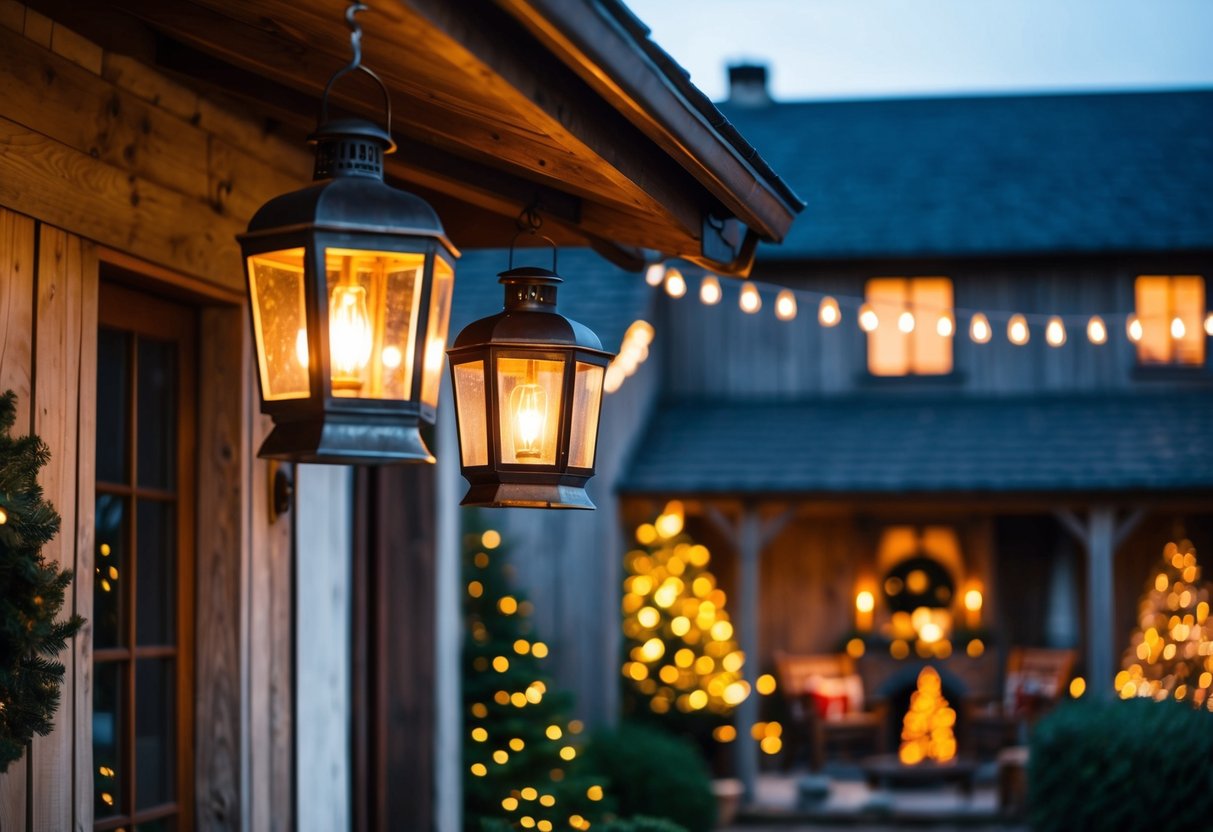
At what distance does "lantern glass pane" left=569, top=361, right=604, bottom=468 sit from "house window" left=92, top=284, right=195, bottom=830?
3.75 ft

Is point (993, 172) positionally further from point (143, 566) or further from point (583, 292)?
point (143, 566)

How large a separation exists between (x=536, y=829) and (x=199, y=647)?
4.40m

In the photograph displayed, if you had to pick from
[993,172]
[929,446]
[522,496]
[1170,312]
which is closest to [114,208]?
[522,496]

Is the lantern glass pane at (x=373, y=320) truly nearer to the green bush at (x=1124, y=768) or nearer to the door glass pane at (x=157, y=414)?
the door glass pane at (x=157, y=414)

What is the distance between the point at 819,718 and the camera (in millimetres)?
14062

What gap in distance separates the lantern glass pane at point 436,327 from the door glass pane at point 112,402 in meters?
1.42

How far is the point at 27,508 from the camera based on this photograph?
2.66 meters

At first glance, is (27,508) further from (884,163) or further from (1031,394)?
(884,163)

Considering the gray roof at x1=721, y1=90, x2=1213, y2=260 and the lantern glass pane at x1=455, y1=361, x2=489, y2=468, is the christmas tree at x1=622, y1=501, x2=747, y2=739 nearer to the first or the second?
the gray roof at x1=721, y1=90, x2=1213, y2=260

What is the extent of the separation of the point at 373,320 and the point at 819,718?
12.1 m

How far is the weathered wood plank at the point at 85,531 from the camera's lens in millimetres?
3375

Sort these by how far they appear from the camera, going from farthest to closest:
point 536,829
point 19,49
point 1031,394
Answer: point 1031,394, point 536,829, point 19,49

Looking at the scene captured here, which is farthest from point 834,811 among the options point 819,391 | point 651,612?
point 819,391

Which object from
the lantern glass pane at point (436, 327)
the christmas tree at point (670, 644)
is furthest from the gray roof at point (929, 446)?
the lantern glass pane at point (436, 327)
